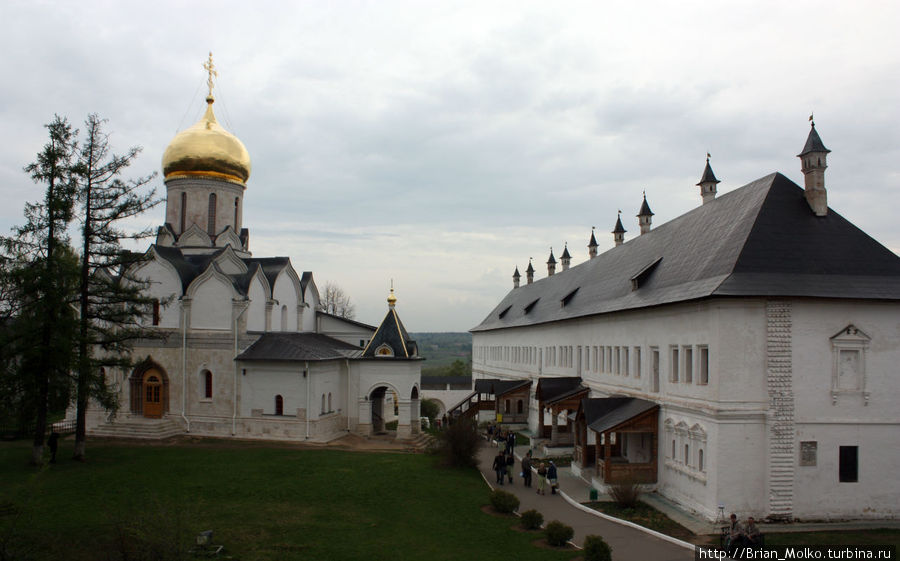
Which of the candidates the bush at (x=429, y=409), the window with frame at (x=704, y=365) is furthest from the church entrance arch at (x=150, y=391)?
the bush at (x=429, y=409)

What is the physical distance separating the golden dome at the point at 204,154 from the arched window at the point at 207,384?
1028 cm

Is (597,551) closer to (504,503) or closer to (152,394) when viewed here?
(504,503)

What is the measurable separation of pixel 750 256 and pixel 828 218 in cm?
335

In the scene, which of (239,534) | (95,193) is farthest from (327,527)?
(95,193)

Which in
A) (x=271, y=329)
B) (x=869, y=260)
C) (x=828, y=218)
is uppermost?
(x=828, y=218)

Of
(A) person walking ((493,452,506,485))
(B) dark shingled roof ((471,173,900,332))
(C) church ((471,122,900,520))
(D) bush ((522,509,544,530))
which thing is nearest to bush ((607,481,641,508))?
(C) church ((471,122,900,520))

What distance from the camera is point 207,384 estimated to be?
29688 millimetres

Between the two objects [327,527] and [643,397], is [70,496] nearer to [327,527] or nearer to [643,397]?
[327,527]

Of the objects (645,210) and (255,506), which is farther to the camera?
(645,210)

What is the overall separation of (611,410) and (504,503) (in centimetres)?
641

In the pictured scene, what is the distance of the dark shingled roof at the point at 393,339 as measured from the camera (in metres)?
30.5

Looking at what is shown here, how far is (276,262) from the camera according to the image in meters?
33.2

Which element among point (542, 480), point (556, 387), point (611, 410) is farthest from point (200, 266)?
point (611, 410)

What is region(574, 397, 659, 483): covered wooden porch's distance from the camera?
789 inches
